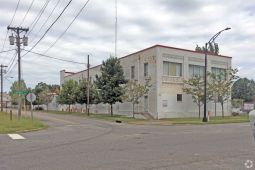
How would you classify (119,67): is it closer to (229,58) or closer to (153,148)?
(229,58)

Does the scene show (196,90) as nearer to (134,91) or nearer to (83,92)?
(134,91)

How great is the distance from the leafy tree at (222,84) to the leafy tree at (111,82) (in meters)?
11.2

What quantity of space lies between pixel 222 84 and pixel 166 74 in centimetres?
689

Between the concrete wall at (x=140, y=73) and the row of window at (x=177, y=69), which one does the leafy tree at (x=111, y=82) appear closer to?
the concrete wall at (x=140, y=73)

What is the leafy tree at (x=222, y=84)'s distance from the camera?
4573cm

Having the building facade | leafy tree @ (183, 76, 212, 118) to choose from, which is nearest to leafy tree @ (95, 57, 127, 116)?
the building facade

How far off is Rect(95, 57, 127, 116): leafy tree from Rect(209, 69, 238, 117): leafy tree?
1119 centimetres

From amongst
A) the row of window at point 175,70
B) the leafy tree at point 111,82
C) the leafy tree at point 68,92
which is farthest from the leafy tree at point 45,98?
the row of window at point 175,70

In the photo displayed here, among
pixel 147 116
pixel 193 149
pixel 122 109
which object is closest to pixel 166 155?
pixel 193 149

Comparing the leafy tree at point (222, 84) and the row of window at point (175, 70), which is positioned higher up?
the row of window at point (175, 70)

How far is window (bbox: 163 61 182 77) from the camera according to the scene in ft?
151

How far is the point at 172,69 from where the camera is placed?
1833 inches

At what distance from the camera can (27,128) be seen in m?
25.4

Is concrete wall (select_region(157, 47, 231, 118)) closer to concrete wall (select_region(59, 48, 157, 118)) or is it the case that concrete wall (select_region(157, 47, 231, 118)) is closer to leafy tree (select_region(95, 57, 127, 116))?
concrete wall (select_region(59, 48, 157, 118))
